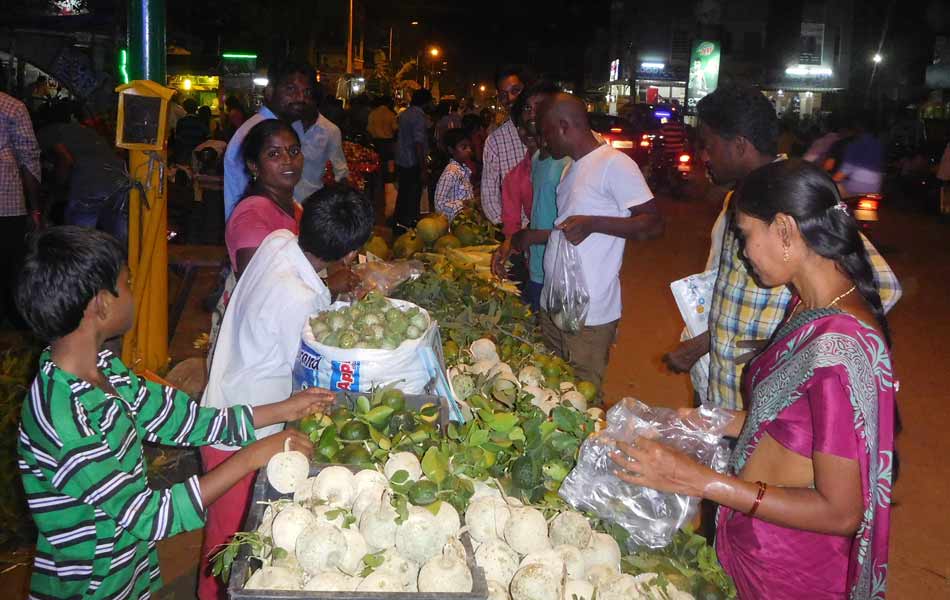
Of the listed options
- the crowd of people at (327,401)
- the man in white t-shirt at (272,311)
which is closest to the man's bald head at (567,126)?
the crowd of people at (327,401)

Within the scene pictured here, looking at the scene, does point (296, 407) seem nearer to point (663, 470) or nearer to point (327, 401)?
point (327, 401)

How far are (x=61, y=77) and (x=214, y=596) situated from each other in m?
7.81

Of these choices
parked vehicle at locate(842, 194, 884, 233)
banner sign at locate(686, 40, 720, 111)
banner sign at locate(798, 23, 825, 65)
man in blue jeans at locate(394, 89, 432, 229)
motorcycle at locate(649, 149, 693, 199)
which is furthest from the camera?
banner sign at locate(798, 23, 825, 65)

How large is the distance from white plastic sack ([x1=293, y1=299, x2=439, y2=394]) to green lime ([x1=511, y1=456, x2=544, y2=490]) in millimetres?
589

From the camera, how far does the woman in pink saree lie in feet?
6.79

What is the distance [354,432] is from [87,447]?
0.69 metres

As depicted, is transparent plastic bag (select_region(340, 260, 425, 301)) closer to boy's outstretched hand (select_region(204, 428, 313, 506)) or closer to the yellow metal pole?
the yellow metal pole

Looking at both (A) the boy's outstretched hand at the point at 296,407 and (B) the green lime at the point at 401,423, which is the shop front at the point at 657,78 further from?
(B) the green lime at the point at 401,423

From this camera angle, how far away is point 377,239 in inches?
261

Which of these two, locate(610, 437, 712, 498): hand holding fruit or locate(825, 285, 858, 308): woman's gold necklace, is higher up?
locate(825, 285, 858, 308): woman's gold necklace

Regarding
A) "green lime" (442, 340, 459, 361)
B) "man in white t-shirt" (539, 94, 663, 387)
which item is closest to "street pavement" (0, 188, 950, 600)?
"man in white t-shirt" (539, 94, 663, 387)

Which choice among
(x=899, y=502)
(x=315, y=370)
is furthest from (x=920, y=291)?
(x=315, y=370)

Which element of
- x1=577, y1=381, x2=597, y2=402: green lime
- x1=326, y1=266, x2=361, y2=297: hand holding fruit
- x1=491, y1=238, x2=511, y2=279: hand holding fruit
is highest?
x1=326, y1=266, x2=361, y2=297: hand holding fruit

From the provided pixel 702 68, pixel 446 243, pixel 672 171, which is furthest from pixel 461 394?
pixel 702 68
